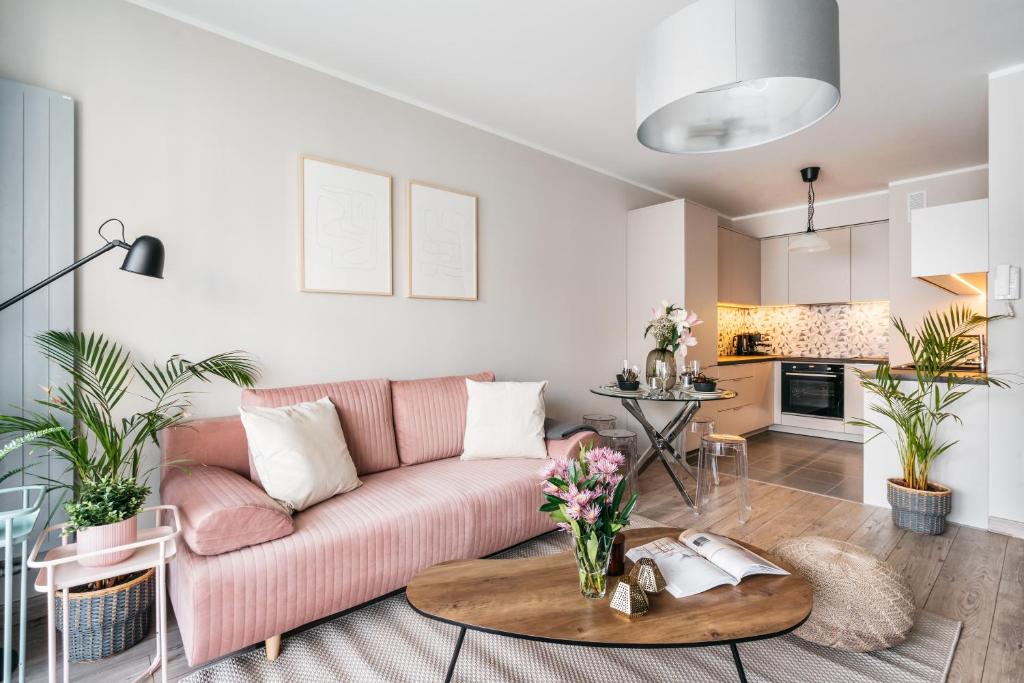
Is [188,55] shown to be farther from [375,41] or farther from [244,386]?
[244,386]

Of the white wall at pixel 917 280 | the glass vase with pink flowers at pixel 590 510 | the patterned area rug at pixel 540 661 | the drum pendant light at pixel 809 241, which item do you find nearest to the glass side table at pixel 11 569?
the patterned area rug at pixel 540 661

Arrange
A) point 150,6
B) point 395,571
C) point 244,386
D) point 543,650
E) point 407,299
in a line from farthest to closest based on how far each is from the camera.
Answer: point 407,299 < point 244,386 < point 150,6 < point 395,571 < point 543,650

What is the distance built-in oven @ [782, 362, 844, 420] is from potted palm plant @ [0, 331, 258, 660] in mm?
5674

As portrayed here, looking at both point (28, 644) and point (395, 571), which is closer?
point (28, 644)

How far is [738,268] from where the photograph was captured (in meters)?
5.67

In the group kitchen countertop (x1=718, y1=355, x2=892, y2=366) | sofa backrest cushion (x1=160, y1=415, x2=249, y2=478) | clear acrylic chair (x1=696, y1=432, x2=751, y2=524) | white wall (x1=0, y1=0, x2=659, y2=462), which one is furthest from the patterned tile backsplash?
sofa backrest cushion (x1=160, y1=415, x2=249, y2=478)

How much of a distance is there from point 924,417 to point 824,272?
2847mm

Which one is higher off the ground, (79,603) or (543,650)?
(79,603)

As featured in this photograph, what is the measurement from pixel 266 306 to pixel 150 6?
1.43 meters

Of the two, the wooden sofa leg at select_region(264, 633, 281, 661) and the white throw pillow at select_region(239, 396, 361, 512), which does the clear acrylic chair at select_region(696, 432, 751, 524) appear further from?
the wooden sofa leg at select_region(264, 633, 281, 661)

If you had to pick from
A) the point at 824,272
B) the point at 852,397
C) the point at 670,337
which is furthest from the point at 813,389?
the point at 670,337

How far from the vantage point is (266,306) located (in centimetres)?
262

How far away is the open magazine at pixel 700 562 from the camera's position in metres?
1.53

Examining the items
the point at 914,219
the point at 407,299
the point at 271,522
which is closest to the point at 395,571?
the point at 271,522
